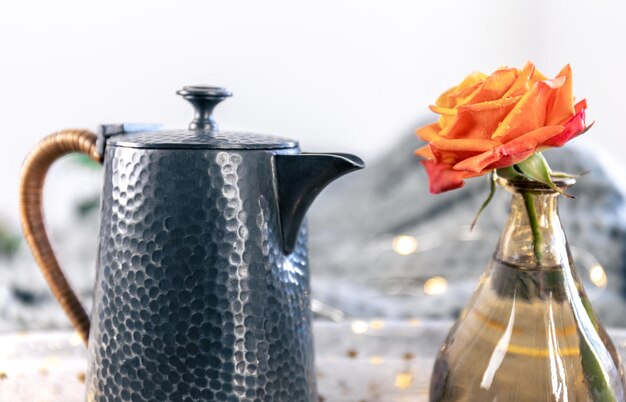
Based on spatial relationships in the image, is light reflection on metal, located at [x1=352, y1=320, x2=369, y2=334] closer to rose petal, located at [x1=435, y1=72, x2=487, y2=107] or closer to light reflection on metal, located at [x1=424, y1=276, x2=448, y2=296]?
rose petal, located at [x1=435, y1=72, x2=487, y2=107]

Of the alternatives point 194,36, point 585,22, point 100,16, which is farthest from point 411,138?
point 100,16

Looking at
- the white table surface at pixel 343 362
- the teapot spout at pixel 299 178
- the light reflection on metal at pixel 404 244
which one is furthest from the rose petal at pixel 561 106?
the light reflection on metal at pixel 404 244

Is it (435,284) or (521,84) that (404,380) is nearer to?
(521,84)

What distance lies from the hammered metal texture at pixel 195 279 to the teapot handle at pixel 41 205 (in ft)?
0.25

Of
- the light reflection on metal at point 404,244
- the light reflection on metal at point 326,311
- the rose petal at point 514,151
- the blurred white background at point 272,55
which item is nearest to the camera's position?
the rose petal at point 514,151

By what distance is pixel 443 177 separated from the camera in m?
0.43

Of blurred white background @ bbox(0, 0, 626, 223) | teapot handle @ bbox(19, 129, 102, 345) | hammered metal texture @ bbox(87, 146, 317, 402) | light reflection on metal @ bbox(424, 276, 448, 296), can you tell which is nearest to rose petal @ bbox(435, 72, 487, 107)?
hammered metal texture @ bbox(87, 146, 317, 402)

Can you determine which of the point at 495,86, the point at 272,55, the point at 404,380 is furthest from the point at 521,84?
the point at 272,55

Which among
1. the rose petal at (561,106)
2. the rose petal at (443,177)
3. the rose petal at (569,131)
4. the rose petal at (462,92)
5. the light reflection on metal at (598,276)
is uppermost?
the rose petal at (462,92)

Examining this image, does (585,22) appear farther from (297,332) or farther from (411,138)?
(297,332)

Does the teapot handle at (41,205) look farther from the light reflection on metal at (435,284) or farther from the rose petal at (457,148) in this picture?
the light reflection on metal at (435,284)

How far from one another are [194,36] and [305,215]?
2099 mm

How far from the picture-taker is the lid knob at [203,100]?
466 mm

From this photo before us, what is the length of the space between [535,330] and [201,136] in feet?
0.73
